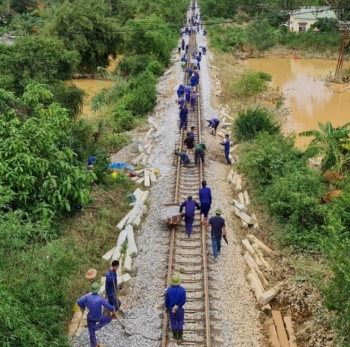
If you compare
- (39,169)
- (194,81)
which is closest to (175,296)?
(39,169)

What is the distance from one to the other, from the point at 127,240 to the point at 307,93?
29.2 m

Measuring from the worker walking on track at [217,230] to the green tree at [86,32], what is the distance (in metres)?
29.6

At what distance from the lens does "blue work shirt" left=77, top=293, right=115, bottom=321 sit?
8.12 m

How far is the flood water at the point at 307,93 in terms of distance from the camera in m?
29.9

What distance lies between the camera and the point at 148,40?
3666 cm

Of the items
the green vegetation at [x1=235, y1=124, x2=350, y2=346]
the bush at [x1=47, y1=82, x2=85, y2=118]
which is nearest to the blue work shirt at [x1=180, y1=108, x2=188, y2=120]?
the green vegetation at [x1=235, y1=124, x2=350, y2=346]

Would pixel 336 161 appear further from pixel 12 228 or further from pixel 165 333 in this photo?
pixel 12 228

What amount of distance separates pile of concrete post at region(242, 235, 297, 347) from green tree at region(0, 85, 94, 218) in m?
4.77

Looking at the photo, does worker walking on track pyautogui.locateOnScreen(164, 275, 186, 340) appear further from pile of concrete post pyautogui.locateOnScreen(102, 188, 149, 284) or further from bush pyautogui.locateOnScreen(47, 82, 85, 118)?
A: bush pyautogui.locateOnScreen(47, 82, 85, 118)

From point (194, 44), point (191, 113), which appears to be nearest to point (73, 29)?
point (194, 44)

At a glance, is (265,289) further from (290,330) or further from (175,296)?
(175,296)

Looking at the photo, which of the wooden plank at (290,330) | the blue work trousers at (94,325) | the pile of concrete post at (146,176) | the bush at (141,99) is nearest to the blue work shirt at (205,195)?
the pile of concrete post at (146,176)

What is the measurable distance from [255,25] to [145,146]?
41.1m

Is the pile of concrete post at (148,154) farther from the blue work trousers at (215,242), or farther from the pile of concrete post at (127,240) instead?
the blue work trousers at (215,242)
